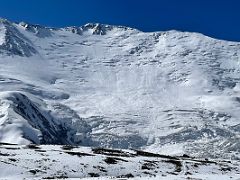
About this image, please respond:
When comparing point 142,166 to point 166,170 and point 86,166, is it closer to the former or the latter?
point 166,170

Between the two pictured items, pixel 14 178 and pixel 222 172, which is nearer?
pixel 14 178

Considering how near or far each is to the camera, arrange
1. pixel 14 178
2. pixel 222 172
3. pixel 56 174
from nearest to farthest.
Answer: pixel 14 178 → pixel 56 174 → pixel 222 172

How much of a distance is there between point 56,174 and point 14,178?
21.1 ft

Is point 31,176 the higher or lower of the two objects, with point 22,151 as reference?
lower

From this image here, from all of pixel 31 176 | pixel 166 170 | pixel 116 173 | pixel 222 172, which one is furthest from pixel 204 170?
pixel 31 176

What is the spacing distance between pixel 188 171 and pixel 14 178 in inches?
1236

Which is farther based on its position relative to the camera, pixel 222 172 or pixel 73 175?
→ pixel 222 172

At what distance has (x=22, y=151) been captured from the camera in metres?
86.1

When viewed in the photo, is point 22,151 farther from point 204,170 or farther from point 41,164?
point 204,170

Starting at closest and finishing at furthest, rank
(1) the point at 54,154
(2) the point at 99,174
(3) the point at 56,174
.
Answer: (3) the point at 56,174 < (2) the point at 99,174 < (1) the point at 54,154

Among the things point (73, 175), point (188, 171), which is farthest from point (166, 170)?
point (73, 175)

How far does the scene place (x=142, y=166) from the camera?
86.2 m

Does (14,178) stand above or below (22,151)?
below

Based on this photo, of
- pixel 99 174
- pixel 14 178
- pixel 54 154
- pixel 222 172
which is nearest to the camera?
pixel 14 178
